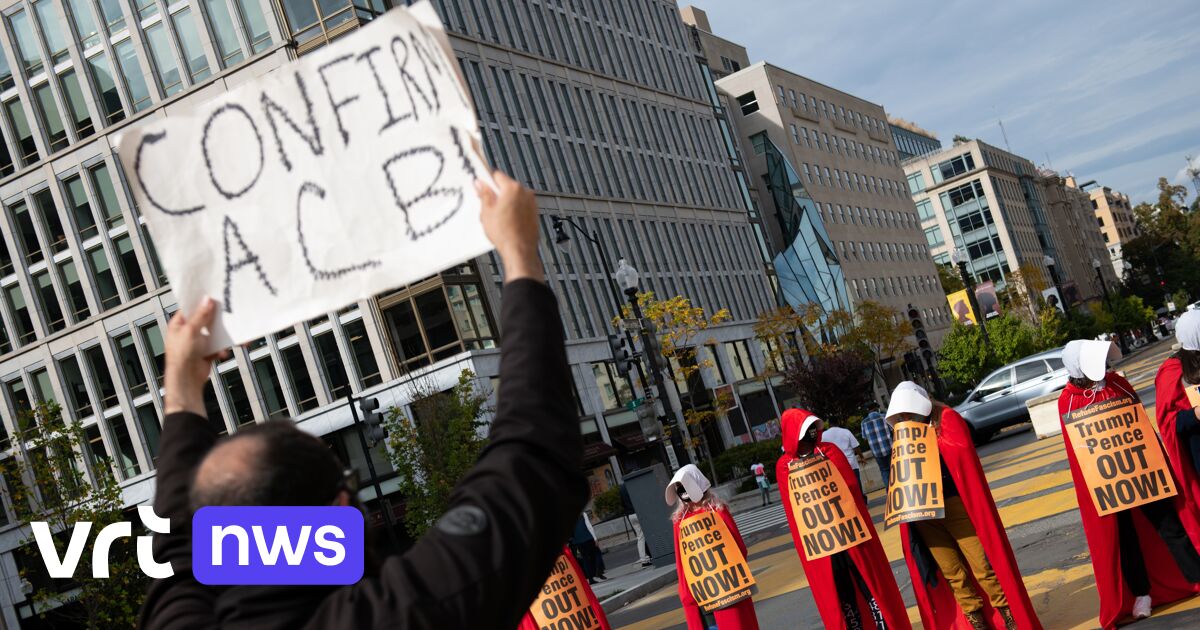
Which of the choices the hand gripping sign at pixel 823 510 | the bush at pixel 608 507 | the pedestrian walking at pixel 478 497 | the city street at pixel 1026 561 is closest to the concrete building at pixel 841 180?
the bush at pixel 608 507

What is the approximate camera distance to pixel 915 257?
364 feet

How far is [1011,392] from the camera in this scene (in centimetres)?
3133

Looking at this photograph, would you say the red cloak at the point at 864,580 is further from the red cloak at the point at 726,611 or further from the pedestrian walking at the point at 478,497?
the pedestrian walking at the point at 478,497

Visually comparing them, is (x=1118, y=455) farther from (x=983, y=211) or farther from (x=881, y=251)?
(x=983, y=211)

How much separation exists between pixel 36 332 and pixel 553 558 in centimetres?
5785

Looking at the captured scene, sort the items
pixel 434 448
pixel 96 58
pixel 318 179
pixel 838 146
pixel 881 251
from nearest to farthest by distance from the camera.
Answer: pixel 318 179, pixel 434 448, pixel 96 58, pixel 881 251, pixel 838 146

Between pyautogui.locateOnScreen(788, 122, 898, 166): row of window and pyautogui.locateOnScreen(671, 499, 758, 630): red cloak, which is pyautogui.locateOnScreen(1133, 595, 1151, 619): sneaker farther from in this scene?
pyautogui.locateOnScreen(788, 122, 898, 166): row of window

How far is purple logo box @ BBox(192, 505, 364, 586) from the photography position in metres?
2.48

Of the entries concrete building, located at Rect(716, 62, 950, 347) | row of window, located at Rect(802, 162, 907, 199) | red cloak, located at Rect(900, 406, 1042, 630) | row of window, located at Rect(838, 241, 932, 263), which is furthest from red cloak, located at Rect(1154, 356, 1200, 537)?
row of window, located at Rect(838, 241, 932, 263)

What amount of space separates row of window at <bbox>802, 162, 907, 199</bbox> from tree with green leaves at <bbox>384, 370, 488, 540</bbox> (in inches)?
2189

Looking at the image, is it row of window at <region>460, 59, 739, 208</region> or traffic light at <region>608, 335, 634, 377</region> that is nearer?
traffic light at <region>608, 335, 634, 377</region>

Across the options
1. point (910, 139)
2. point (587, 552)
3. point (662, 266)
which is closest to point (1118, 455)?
point (587, 552)

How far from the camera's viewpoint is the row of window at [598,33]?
5862 centimetres

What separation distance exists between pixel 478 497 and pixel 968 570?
320 inches
